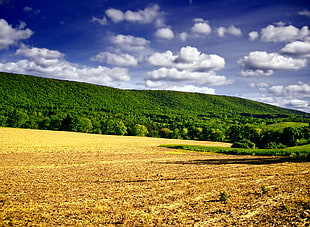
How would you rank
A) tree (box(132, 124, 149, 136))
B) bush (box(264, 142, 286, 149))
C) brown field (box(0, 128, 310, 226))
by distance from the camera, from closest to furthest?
brown field (box(0, 128, 310, 226)), bush (box(264, 142, 286, 149)), tree (box(132, 124, 149, 136))

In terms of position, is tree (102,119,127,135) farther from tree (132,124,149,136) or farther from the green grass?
the green grass

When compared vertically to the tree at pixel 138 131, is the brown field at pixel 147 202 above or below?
above

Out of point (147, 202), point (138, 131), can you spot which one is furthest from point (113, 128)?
point (147, 202)

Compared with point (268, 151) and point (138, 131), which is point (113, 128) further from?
point (268, 151)

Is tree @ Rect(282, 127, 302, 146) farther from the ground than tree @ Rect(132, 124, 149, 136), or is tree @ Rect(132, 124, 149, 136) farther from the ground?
tree @ Rect(282, 127, 302, 146)

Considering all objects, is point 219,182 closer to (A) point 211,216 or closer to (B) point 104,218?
(A) point 211,216

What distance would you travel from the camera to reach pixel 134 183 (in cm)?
1830

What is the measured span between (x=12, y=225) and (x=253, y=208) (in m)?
11.5

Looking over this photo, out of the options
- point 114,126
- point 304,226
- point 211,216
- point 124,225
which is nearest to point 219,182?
point 211,216

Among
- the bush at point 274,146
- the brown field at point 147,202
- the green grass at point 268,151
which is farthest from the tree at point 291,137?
the brown field at point 147,202

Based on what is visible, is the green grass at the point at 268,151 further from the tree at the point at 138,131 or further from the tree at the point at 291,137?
the tree at the point at 138,131

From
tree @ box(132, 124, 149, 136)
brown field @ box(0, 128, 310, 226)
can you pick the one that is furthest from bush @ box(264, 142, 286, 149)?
tree @ box(132, 124, 149, 136)

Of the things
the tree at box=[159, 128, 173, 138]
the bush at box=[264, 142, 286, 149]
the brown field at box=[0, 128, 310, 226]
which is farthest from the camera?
the tree at box=[159, 128, 173, 138]

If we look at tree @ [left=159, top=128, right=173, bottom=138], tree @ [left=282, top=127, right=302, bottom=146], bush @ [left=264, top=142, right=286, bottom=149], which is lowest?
tree @ [left=159, top=128, right=173, bottom=138]
